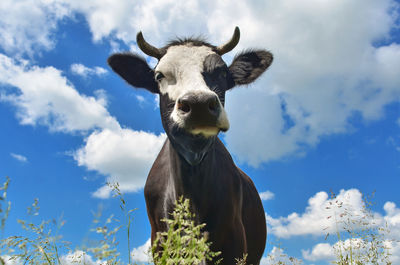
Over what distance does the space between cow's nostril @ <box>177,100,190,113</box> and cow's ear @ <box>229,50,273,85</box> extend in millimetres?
2488

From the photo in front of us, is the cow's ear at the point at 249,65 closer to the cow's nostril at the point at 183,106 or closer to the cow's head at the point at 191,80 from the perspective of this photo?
the cow's head at the point at 191,80

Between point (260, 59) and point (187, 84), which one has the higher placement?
point (260, 59)

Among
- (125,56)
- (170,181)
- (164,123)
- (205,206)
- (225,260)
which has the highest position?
(125,56)

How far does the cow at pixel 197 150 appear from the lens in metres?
3.83

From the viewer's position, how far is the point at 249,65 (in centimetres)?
627

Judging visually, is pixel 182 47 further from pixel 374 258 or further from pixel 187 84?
pixel 374 258

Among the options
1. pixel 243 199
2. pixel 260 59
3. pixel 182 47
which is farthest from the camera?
pixel 260 59

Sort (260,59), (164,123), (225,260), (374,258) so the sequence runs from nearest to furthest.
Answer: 1. (374,258)
2. (225,260)
3. (164,123)
4. (260,59)

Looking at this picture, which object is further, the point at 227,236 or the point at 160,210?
the point at 160,210

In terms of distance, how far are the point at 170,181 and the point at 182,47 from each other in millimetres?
1945

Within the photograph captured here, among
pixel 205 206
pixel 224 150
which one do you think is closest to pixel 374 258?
→ pixel 205 206

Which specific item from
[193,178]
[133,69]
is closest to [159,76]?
[133,69]

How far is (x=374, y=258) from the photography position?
161 inches

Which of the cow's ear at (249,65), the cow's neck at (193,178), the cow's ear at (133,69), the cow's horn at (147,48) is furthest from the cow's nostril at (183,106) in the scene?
the cow's ear at (249,65)
